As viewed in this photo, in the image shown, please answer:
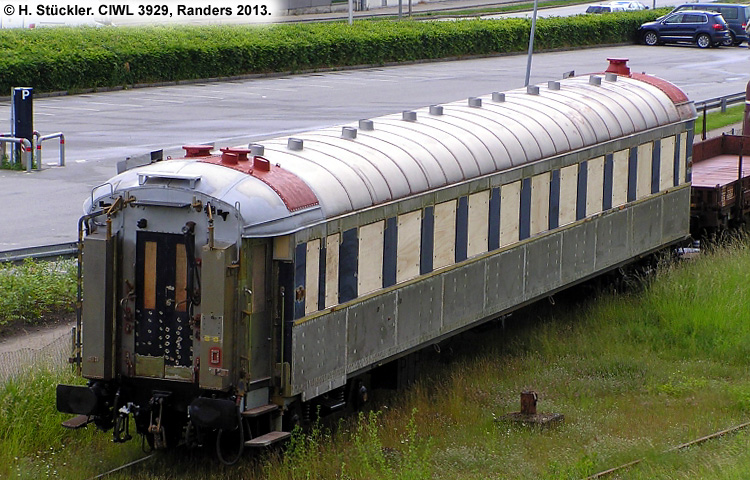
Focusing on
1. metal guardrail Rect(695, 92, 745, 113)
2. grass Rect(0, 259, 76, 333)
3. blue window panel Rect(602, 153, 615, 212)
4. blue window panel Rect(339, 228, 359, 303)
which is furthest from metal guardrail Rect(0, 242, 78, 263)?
metal guardrail Rect(695, 92, 745, 113)

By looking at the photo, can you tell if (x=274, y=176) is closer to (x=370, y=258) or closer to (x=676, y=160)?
(x=370, y=258)

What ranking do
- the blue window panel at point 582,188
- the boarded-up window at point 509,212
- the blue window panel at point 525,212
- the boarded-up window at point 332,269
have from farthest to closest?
the blue window panel at point 582,188 < the blue window panel at point 525,212 < the boarded-up window at point 509,212 < the boarded-up window at point 332,269

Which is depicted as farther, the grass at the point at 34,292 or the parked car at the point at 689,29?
the parked car at the point at 689,29

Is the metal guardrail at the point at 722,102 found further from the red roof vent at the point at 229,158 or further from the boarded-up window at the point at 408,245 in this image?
the red roof vent at the point at 229,158

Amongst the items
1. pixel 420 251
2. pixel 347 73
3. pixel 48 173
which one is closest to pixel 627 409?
pixel 420 251

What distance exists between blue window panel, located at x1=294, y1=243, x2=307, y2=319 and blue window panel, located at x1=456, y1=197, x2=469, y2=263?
104 inches

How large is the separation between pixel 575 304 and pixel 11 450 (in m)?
8.25

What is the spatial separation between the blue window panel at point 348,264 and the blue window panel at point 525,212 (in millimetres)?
3170

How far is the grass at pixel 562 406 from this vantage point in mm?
10078

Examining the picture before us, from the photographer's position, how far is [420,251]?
11641 millimetres

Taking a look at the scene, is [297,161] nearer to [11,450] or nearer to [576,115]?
[11,450]

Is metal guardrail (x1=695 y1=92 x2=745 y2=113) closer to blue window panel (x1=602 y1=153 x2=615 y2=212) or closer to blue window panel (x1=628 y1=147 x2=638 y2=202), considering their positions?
blue window panel (x1=628 y1=147 x2=638 y2=202)

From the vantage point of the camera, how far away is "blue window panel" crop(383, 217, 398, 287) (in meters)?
11.1

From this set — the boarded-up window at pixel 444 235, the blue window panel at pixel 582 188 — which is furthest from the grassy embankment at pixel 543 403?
the blue window panel at pixel 582 188
